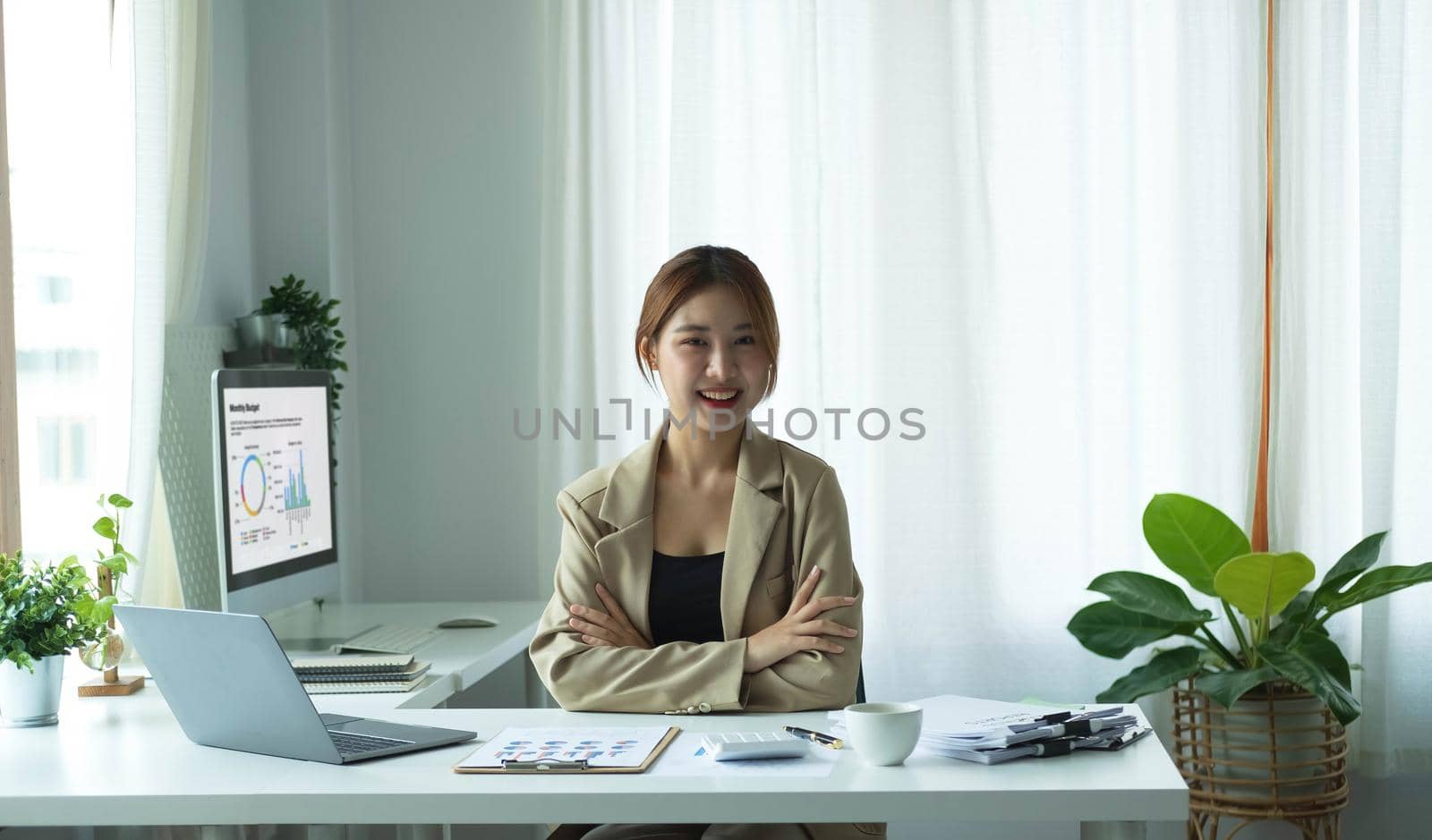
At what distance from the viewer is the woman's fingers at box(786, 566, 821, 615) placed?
191 cm

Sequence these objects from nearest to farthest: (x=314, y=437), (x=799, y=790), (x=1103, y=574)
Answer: (x=799, y=790) < (x=314, y=437) < (x=1103, y=574)

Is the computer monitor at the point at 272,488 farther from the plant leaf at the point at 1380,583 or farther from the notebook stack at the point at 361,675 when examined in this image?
the plant leaf at the point at 1380,583

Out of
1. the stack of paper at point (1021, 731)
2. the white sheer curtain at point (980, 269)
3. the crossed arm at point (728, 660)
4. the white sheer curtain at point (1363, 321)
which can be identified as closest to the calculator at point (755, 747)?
the stack of paper at point (1021, 731)

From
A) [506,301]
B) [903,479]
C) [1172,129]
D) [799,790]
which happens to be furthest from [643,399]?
[799,790]

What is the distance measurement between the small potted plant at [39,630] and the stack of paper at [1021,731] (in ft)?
3.96

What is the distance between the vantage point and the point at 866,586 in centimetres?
346

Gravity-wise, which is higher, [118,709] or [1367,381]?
[1367,381]

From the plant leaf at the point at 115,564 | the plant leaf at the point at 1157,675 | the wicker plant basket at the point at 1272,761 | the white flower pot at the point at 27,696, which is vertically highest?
the plant leaf at the point at 115,564

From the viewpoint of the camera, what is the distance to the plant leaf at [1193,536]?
3.04 metres

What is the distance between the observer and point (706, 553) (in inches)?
80.4

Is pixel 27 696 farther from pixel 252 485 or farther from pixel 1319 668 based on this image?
pixel 1319 668

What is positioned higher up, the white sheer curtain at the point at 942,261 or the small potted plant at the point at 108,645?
the white sheer curtain at the point at 942,261

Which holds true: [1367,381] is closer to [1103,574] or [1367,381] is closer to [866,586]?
[1103,574]

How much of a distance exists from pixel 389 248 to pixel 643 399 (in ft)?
2.80
